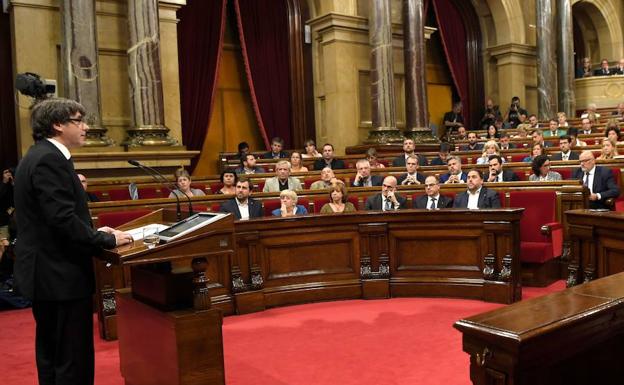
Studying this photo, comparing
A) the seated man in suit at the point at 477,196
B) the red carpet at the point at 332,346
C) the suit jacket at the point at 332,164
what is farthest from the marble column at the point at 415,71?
the red carpet at the point at 332,346

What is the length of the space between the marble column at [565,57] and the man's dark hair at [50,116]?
13.8m

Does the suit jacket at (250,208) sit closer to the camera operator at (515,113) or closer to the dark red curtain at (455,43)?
the camera operator at (515,113)

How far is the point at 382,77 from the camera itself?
1079 centimetres

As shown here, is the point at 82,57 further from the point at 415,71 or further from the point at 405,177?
the point at 415,71

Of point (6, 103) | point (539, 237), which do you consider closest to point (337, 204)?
point (539, 237)

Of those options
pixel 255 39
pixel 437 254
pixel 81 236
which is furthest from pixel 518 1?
pixel 81 236

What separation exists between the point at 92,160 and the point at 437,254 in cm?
467

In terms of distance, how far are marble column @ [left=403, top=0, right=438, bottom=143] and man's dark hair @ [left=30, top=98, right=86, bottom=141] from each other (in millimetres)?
9090

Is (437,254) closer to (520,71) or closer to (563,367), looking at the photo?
(563,367)

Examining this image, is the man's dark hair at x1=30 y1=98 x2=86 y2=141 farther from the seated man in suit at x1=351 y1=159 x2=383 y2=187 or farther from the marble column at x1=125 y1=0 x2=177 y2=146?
the marble column at x1=125 y1=0 x2=177 y2=146

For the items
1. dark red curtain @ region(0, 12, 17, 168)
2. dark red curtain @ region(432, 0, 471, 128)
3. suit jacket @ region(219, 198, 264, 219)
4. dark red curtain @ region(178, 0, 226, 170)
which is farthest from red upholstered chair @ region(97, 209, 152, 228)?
dark red curtain @ region(432, 0, 471, 128)

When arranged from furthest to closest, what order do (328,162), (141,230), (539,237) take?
(328,162), (539,237), (141,230)

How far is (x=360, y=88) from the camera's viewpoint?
11484mm

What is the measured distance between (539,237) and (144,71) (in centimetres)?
537
